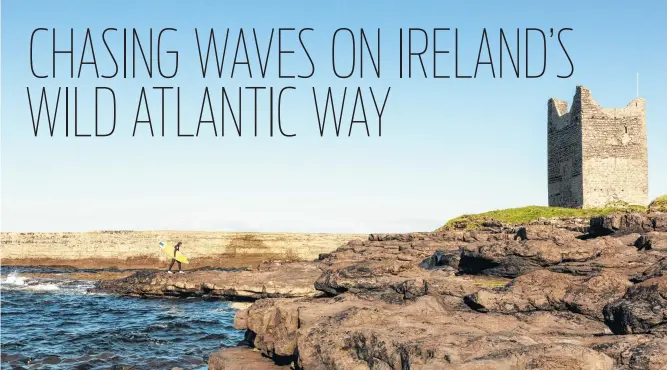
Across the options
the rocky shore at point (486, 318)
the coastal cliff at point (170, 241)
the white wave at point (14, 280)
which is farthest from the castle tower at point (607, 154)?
the white wave at point (14, 280)

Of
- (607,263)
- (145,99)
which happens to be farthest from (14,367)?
(607,263)

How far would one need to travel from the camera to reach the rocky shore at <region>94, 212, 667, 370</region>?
7.86 metres

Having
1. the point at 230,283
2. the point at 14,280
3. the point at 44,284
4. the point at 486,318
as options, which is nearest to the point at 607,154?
the point at 230,283

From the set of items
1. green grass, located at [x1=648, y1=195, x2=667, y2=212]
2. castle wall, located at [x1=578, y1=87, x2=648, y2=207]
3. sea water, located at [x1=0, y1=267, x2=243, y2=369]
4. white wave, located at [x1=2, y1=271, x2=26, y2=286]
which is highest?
castle wall, located at [x1=578, y1=87, x2=648, y2=207]

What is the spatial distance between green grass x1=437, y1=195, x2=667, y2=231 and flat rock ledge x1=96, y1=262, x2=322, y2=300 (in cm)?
1416

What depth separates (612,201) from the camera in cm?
4597

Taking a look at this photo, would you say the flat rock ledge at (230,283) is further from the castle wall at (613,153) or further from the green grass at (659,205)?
the castle wall at (613,153)

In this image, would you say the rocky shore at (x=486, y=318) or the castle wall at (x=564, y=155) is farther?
the castle wall at (x=564, y=155)

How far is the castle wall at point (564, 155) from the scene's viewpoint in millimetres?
47344

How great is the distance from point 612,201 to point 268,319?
39685mm

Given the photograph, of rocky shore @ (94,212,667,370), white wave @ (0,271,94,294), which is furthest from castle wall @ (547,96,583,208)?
white wave @ (0,271,94,294)

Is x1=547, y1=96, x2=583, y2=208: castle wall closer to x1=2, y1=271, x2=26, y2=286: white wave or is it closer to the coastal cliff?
the coastal cliff

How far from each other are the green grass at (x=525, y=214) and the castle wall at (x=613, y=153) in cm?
144

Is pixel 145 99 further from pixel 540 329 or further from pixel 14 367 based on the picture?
pixel 540 329
